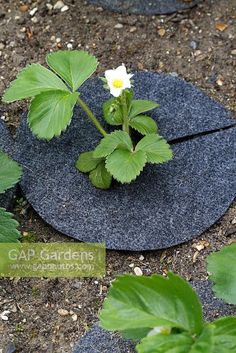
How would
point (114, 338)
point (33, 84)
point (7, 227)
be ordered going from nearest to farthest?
point (114, 338) → point (7, 227) → point (33, 84)

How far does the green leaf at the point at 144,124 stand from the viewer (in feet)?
7.12

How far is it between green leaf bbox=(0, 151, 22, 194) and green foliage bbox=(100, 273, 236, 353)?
699 millimetres

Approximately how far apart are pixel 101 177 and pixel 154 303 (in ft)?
2.51

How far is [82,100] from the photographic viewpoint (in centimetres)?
237

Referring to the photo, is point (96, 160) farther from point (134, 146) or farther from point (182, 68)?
point (182, 68)

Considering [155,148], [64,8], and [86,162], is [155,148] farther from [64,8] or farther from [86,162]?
[64,8]

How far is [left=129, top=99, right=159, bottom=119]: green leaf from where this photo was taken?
2197 millimetres

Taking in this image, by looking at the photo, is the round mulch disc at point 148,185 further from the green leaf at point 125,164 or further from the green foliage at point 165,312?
the green foliage at point 165,312

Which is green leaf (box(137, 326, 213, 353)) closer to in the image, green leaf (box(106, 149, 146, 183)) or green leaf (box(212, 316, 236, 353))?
green leaf (box(212, 316, 236, 353))

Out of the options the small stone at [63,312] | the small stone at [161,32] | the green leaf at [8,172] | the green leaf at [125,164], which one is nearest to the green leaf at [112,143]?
the green leaf at [125,164]

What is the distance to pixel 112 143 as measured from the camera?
6.82 ft

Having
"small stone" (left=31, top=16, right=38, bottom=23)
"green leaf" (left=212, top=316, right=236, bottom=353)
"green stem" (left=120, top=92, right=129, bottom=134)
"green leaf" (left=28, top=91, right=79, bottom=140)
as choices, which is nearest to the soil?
"small stone" (left=31, top=16, right=38, bottom=23)

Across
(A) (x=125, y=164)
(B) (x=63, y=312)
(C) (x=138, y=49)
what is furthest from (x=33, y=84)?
(B) (x=63, y=312)

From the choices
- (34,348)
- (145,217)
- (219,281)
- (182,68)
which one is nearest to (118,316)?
(219,281)
